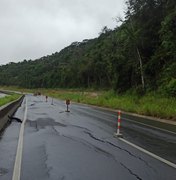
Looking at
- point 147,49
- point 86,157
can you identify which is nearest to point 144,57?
point 147,49

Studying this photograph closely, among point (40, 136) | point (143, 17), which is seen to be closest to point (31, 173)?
point (40, 136)

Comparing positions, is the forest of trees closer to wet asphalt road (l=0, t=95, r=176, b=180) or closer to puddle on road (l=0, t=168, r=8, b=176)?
wet asphalt road (l=0, t=95, r=176, b=180)

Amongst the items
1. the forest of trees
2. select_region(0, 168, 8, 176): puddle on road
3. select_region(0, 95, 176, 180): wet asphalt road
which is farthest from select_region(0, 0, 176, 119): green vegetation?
select_region(0, 168, 8, 176): puddle on road

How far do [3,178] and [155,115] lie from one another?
856 inches

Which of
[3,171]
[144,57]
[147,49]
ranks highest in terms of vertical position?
[147,49]

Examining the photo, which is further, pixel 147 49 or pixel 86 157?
pixel 147 49

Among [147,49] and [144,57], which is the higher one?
[147,49]

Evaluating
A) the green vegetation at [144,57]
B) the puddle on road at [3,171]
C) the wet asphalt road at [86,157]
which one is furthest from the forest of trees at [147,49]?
the puddle on road at [3,171]

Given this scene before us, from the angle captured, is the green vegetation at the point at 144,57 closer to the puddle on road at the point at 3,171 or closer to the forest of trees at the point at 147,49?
the forest of trees at the point at 147,49

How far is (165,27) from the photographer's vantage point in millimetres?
47812

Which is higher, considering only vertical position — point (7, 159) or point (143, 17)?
point (143, 17)

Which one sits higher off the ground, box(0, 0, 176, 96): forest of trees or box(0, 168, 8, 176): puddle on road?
box(0, 0, 176, 96): forest of trees

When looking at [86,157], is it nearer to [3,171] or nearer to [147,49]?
[3,171]

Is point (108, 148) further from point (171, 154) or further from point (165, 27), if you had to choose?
point (165, 27)
